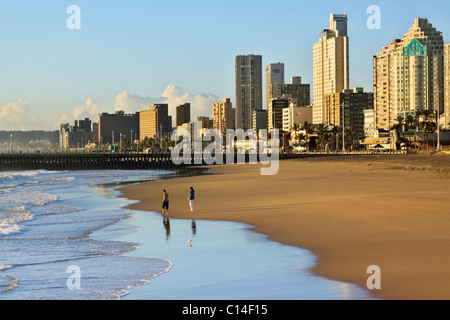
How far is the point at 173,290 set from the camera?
12.8 meters

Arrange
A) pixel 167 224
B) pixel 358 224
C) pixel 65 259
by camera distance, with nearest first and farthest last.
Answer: pixel 65 259
pixel 358 224
pixel 167 224

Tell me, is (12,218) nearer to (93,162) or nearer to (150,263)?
(150,263)

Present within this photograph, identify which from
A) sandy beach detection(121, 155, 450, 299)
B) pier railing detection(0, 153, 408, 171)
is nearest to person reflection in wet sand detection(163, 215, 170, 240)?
sandy beach detection(121, 155, 450, 299)

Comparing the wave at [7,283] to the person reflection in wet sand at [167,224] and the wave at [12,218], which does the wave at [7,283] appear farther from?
the wave at [12,218]

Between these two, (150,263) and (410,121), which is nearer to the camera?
(150,263)

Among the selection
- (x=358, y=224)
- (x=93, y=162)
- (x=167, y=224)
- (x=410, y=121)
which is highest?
(x=410, y=121)

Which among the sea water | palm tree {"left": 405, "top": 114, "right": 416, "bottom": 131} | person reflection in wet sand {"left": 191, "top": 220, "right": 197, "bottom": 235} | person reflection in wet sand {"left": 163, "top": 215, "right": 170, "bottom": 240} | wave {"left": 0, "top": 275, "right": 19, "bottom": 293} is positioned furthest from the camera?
palm tree {"left": 405, "top": 114, "right": 416, "bottom": 131}

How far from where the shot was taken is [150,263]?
1628 cm

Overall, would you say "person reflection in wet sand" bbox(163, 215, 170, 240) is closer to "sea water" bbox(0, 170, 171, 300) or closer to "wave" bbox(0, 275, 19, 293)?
"sea water" bbox(0, 170, 171, 300)

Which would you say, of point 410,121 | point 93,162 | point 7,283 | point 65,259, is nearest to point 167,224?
point 65,259

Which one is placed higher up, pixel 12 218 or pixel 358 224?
pixel 358 224

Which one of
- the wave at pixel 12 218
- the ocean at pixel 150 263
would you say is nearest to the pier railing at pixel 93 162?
the wave at pixel 12 218

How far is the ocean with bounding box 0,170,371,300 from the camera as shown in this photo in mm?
12633

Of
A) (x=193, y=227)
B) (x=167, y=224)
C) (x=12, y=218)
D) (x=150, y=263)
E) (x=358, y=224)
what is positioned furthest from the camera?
(x=12, y=218)
